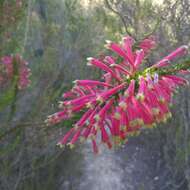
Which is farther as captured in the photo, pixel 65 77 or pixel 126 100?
pixel 65 77

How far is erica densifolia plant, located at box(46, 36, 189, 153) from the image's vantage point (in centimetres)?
164

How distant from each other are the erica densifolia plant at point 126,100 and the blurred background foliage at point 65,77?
59.3 inches

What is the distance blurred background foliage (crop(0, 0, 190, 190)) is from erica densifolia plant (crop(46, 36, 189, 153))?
1.51 metres

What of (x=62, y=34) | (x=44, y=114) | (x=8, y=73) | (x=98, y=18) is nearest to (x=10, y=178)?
(x=44, y=114)

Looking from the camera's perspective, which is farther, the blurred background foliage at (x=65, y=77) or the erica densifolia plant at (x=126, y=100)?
the blurred background foliage at (x=65, y=77)

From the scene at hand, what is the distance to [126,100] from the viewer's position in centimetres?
161

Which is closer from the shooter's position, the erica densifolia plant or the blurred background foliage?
the erica densifolia plant

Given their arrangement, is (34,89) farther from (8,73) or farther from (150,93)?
(150,93)

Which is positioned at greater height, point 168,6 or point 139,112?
point 168,6

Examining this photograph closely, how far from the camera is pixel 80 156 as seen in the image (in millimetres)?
5629

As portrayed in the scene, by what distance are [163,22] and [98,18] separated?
2705mm

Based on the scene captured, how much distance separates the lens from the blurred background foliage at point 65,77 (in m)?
4.00

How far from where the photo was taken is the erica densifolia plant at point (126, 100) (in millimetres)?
1644

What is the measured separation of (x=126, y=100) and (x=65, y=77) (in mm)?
4464
